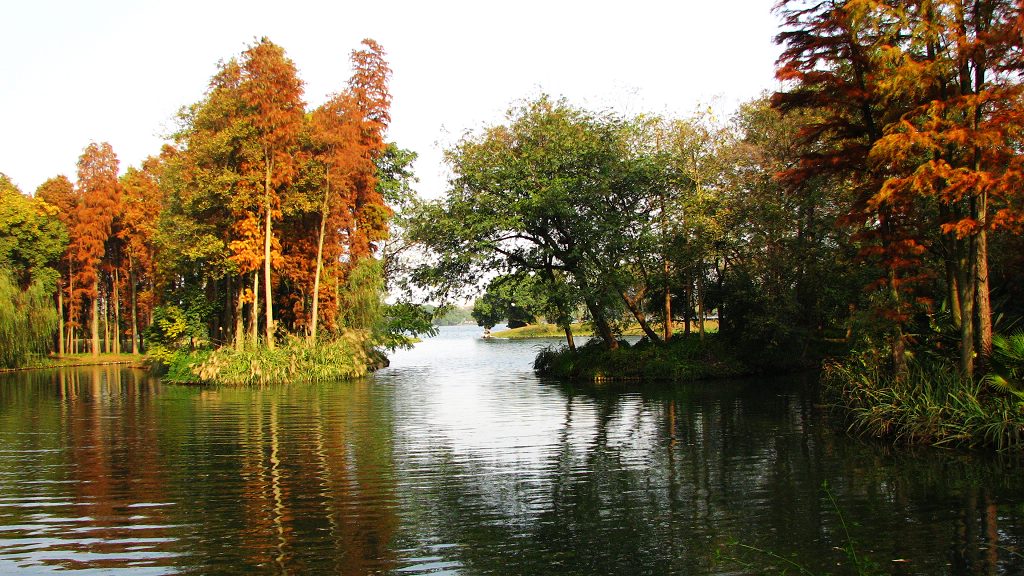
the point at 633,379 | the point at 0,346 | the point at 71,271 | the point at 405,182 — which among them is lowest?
the point at 633,379

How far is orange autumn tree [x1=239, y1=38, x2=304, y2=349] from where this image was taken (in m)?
26.9

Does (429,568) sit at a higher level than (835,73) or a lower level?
lower

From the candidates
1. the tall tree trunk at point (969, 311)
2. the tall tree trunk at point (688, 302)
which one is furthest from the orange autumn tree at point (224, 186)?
the tall tree trunk at point (969, 311)

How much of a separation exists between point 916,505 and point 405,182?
3423 cm

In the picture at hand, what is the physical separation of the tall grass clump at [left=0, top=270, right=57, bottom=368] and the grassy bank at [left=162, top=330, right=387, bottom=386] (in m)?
11.1

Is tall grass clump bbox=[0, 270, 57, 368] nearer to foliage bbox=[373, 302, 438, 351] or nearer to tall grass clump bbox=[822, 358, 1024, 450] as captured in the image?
foliage bbox=[373, 302, 438, 351]

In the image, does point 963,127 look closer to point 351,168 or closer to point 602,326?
point 602,326

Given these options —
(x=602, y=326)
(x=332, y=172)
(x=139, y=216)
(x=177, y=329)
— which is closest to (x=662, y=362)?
(x=602, y=326)

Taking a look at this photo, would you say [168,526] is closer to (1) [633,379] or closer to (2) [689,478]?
(2) [689,478]

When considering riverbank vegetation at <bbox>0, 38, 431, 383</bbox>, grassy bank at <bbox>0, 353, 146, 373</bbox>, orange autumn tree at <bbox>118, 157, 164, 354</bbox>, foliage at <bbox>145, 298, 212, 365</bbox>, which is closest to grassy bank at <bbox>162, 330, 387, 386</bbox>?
riverbank vegetation at <bbox>0, 38, 431, 383</bbox>

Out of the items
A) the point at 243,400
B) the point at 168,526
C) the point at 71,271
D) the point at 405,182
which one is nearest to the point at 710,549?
the point at 168,526

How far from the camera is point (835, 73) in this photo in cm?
1503

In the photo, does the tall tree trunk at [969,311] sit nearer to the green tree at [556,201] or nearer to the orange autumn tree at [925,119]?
the orange autumn tree at [925,119]

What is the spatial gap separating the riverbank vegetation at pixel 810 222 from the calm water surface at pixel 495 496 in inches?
91.3
